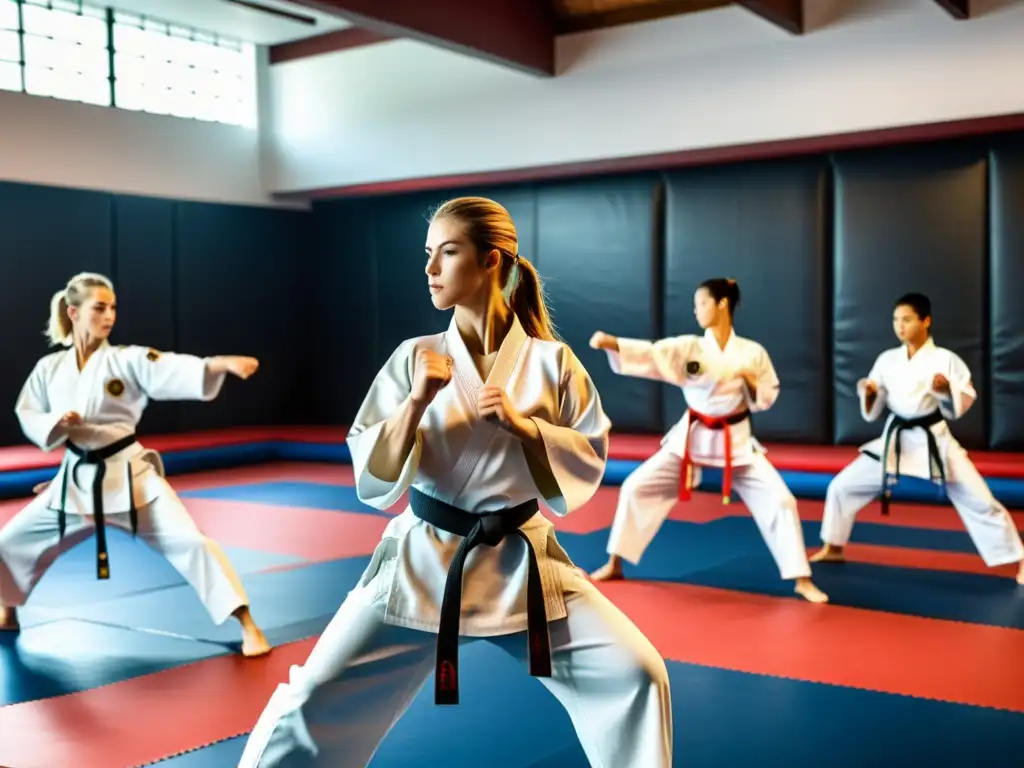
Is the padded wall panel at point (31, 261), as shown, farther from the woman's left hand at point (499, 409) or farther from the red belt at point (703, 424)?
the woman's left hand at point (499, 409)

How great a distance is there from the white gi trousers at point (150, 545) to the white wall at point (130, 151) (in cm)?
509

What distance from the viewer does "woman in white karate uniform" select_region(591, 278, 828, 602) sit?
465cm

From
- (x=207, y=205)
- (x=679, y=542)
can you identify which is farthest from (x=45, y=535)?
(x=207, y=205)

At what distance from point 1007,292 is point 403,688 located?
6.20 meters

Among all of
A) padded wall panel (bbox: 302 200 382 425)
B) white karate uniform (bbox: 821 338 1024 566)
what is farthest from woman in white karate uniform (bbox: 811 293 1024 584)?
padded wall panel (bbox: 302 200 382 425)

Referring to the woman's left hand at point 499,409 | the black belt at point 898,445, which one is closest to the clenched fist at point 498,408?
the woman's left hand at point 499,409

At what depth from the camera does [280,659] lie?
3.59 metres

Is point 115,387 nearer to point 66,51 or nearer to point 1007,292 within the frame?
point 1007,292

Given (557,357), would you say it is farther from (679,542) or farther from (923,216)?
(923,216)

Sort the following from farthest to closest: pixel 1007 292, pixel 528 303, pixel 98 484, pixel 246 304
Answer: pixel 246 304 < pixel 1007 292 < pixel 98 484 < pixel 528 303

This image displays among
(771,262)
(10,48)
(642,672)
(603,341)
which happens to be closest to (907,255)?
(771,262)

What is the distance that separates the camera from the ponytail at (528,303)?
7.46ft

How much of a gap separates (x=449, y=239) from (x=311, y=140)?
319 inches

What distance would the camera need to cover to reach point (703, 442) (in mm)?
4750
